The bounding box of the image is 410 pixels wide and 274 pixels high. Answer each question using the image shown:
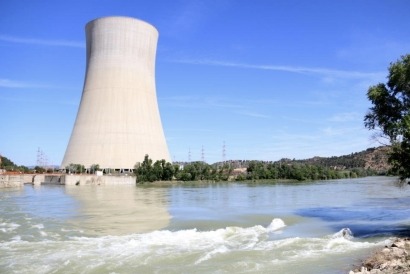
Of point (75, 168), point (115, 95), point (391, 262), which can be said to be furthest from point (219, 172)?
point (391, 262)

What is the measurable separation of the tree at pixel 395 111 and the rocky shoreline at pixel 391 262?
269cm

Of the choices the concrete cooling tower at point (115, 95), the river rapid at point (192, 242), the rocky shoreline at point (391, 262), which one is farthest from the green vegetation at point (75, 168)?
the rocky shoreline at point (391, 262)

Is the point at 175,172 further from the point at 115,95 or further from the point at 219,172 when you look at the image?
the point at 115,95

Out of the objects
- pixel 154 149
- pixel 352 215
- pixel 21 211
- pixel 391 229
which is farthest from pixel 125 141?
pixel 391 229

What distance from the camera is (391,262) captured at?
6.33 m

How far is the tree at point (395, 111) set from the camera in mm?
10078

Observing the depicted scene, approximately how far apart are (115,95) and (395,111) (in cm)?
2762

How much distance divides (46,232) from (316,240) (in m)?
7.25

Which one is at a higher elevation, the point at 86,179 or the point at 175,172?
the point at 175,172

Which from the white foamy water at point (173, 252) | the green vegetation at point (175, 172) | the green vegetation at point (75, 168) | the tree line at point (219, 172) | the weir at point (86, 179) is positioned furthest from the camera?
the tree line at point (219, 172)

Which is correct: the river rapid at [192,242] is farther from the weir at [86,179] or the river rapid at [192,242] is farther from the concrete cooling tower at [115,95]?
the weir at [86,179]

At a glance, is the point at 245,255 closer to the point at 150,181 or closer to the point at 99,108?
the point at 99,108

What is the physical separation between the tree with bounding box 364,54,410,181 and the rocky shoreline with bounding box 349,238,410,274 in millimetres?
2686

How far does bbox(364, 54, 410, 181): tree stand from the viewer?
10078 millimetres
